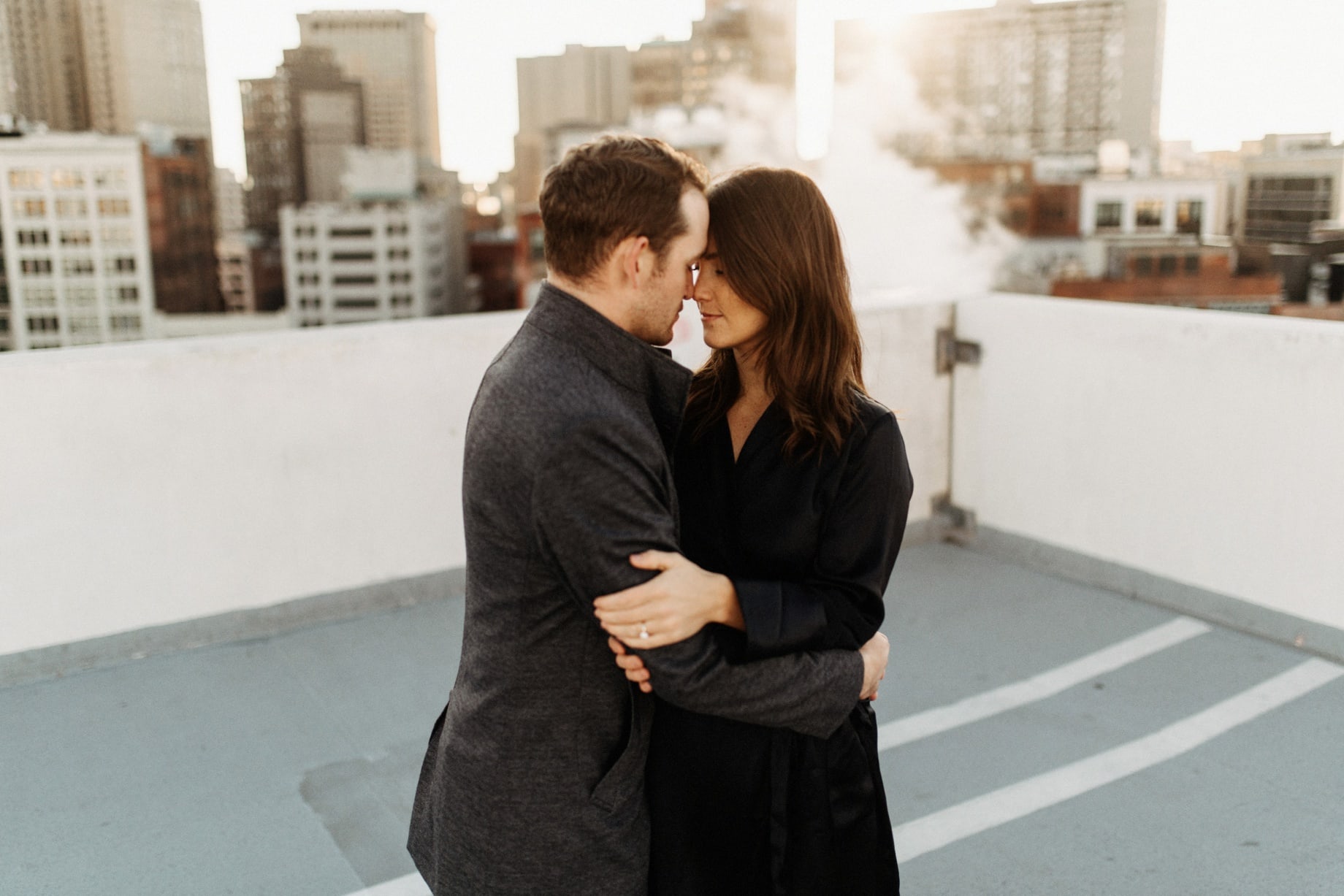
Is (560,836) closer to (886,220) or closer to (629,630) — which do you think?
(629,630)

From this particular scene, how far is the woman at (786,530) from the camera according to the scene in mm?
1242

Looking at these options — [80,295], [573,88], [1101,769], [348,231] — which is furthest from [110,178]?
[1101,769]

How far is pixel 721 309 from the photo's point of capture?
131cm

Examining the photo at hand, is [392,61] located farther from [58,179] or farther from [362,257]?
[58,179]

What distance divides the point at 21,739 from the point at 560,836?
212 centimetres

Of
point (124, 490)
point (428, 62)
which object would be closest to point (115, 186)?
point (124, 490)

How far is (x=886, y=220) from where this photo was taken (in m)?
63.1

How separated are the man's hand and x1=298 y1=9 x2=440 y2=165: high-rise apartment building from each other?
12713cm

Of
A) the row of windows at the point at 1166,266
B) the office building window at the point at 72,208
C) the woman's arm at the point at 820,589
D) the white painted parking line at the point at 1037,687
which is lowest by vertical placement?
the row of windows at the point at 1166,266

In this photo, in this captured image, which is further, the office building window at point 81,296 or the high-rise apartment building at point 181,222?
the high-rise apartment building at point 181,222

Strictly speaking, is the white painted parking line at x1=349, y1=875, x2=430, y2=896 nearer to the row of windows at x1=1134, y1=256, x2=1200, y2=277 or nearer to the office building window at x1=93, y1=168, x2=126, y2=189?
the row of windows at x1=1134, y1=256, x2=1200, y2=277

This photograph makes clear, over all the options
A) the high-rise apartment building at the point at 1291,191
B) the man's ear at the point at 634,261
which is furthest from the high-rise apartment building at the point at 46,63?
the man's ear at the point at 634,261

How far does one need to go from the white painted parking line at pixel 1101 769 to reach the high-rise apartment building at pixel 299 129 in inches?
3761

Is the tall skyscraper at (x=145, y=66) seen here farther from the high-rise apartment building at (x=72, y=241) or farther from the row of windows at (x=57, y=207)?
the row of windows at (x=57, y=207)
